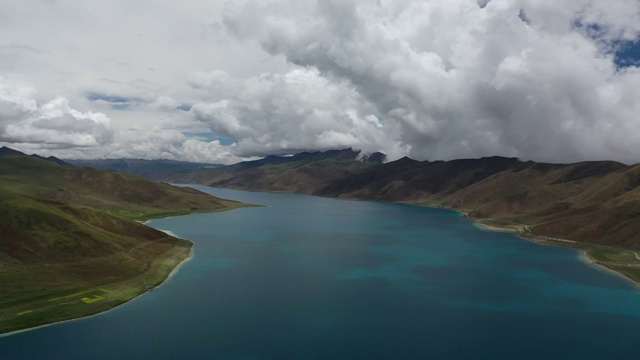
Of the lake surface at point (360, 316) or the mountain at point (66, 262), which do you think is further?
the mountain at point (66, 262)

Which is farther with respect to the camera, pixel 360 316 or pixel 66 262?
pixel 66 262

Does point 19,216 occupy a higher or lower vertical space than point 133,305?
higher

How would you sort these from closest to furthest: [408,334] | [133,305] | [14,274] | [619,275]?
[408,334] → [133,305] → [14,274] → [619,275]

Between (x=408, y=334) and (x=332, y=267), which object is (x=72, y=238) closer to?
(x=332, y=267)

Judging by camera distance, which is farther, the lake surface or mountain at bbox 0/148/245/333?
mountain at bbox 0/148/245/333

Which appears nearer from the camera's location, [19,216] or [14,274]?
[14,274]

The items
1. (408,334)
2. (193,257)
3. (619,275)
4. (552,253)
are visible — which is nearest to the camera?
(408,334)

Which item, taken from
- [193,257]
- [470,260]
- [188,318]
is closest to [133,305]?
[188,318]
